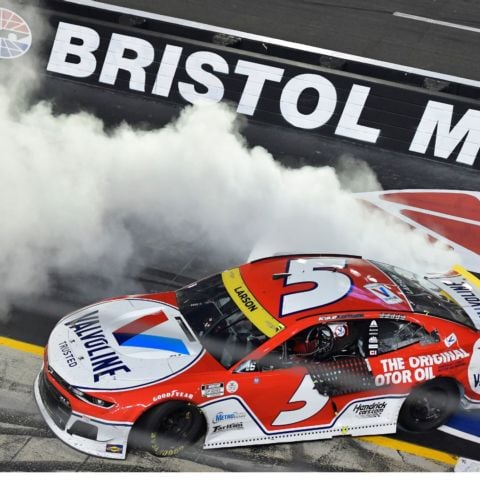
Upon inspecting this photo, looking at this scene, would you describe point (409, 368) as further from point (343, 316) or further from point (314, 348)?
point (314, 348)

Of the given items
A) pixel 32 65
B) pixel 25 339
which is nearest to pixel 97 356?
pixel 25 339

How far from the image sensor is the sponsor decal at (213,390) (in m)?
6.61

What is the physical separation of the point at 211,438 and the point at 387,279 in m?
2.32

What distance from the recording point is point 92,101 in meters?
12.8

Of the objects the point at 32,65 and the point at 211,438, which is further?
the point at 32,65

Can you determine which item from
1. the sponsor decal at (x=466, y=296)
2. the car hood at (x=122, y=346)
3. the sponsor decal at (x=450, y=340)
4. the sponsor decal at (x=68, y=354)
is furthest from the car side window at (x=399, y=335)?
the sponsor decal at (x=68, y=354)

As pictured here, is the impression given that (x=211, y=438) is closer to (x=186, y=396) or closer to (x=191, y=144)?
(x=186, y=396)

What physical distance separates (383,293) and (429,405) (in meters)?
1.13

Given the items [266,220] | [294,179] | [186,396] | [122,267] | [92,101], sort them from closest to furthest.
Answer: [186,396], [122,267], [266,220], [294,179], [92,101]

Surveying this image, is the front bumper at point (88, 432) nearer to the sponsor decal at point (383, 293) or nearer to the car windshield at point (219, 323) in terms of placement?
the car windshield at point (219, 323)

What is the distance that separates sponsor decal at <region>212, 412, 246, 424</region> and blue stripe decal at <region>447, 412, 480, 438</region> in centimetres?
213

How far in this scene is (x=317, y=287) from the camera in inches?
286
